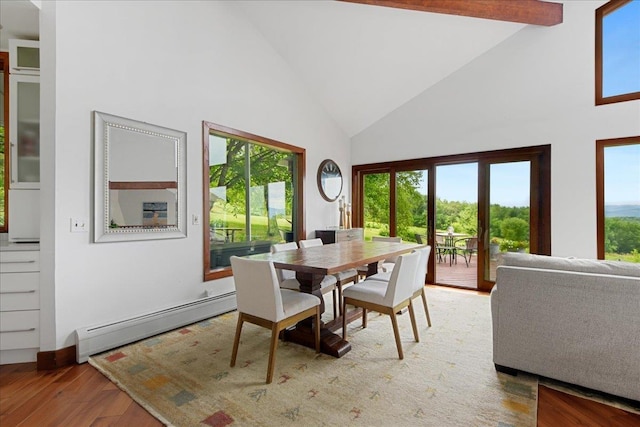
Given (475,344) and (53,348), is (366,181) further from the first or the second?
(53,348)

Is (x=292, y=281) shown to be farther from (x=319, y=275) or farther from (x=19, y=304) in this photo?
(x=19, y=304)

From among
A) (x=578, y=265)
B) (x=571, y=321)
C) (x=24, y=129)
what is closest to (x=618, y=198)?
(x=578, y=265)

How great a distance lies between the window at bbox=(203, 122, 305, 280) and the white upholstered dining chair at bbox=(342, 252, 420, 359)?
1.81 meters

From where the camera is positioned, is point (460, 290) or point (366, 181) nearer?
point (460, 290)

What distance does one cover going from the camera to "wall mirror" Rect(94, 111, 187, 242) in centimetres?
249

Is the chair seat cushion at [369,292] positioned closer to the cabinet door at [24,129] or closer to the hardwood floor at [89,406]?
the hardwood floor at [89,406]

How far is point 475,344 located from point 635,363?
1031 millimetres

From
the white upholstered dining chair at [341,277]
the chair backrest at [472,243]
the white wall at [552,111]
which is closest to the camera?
the white upholstered dining chair at [341,277]

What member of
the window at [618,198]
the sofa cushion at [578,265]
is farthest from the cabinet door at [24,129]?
the window at [618,198]

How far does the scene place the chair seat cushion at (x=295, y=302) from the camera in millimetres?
2104

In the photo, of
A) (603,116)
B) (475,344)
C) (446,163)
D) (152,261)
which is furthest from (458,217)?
(152,261)

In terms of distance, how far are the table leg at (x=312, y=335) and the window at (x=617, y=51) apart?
4.17 meters

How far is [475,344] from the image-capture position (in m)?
2.56

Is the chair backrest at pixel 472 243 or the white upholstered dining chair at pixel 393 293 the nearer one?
the white upholstered dining chair at pixel 393 293
